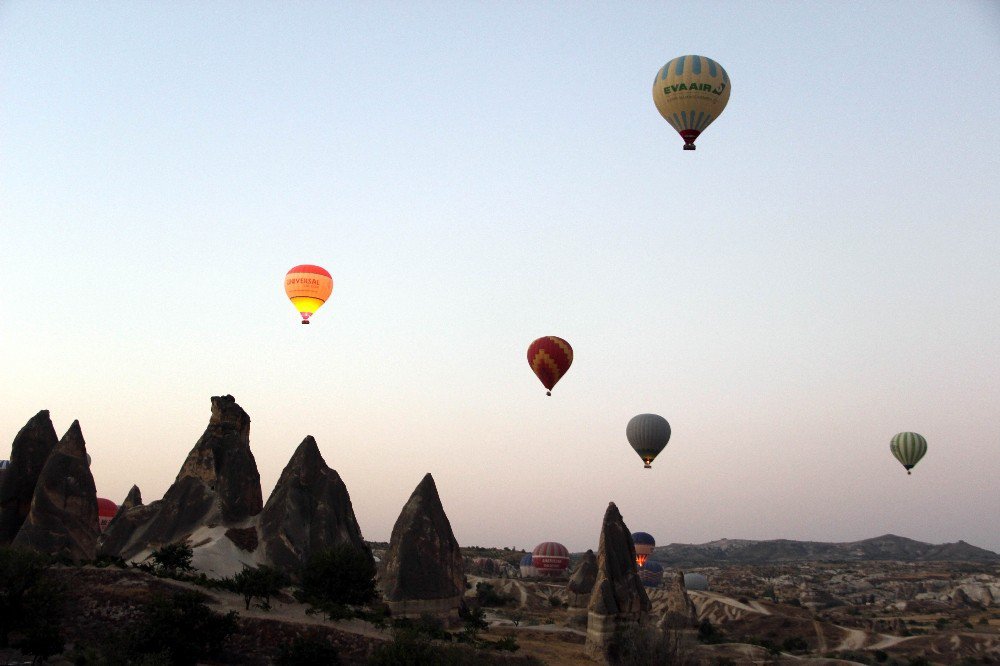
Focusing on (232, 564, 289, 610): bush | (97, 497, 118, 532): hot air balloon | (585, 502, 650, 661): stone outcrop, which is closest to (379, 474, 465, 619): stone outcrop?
(232, 564, 289, 610): bush

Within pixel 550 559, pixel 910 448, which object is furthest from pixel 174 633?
pixel 550 559

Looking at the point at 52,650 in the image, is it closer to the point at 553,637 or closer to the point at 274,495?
the point at 274,495

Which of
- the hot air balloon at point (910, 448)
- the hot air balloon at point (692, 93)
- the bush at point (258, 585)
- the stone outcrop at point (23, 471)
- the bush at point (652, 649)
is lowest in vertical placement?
the bush at point (652, 649)

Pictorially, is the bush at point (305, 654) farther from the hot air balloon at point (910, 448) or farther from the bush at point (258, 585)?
the hot air balloon at point (910, 448)

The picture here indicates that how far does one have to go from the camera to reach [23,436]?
4291 centimetres

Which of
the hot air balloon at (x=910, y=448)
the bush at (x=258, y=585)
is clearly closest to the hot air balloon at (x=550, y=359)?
the bush at (x=258, y=585)

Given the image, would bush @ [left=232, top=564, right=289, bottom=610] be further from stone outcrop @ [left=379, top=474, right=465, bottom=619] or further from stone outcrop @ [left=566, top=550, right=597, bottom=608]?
stone outcrop @ [left=566, top=550, right=597, bottom=608]

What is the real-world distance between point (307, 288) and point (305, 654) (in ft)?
91.3

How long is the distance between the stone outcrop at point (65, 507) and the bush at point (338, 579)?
11.5m

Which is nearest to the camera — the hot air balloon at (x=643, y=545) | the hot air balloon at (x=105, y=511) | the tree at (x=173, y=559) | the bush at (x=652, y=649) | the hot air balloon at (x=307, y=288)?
the bush at (x=652, y=649)

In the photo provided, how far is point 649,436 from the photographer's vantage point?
64.5m

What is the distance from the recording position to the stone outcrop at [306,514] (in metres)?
42.2

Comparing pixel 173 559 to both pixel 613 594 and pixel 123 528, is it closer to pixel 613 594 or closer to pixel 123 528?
pixel 123 528

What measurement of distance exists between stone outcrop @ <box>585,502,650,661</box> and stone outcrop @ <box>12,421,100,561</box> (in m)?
25.7
